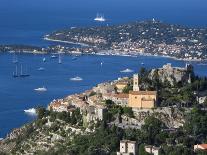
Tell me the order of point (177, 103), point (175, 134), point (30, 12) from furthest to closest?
point (30, 12) < point (177, 103) < point (175, 134)

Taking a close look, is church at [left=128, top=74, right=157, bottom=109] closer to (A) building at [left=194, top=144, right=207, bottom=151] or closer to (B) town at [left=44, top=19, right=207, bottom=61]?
(A) building at [left=194, top=144, right=207, bottom=151]

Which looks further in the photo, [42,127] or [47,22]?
[47,22]

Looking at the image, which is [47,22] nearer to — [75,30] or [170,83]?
[75,30]

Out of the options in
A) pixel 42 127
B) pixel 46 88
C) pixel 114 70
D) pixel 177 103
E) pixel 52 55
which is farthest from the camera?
pixel 52 55

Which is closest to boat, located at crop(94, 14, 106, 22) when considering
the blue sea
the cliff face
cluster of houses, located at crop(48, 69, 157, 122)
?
the blue sea

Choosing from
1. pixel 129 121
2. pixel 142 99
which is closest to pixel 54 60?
pixel 142 99

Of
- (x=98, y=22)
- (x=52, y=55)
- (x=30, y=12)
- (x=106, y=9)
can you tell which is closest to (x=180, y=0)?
(x=106, y=9)

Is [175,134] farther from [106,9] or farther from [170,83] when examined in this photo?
[106,9]

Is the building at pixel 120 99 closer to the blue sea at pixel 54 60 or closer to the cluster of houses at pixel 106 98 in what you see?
the cluster of houses at pixel 106 98
